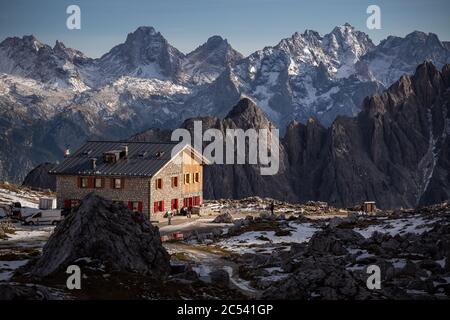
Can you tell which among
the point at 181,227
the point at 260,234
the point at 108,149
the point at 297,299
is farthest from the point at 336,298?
the point at 108,149

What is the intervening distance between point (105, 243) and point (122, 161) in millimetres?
48156

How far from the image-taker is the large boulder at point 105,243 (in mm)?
48844

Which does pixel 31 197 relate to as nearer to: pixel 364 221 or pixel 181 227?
pixel 181 227

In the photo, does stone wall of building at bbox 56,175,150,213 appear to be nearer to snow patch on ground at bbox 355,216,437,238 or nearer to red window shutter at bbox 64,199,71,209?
red window shutter at bbox 64,199,71,209

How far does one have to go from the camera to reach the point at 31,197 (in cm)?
12181

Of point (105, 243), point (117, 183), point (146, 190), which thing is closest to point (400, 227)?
point (146, 190)

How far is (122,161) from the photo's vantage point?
97.2 m

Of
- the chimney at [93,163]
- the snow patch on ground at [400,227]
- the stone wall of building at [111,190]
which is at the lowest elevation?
the snow patch on ground at [400,227]

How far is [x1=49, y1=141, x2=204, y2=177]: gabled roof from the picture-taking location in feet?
312

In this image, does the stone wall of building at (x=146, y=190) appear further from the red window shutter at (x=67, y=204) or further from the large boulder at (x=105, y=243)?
the large boulder at (x=105, y=243)

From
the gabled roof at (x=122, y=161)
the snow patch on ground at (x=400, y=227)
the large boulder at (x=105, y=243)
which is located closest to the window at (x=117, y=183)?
the gabled roof at (x=122, y=161)

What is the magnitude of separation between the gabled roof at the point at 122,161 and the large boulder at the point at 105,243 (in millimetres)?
40558
